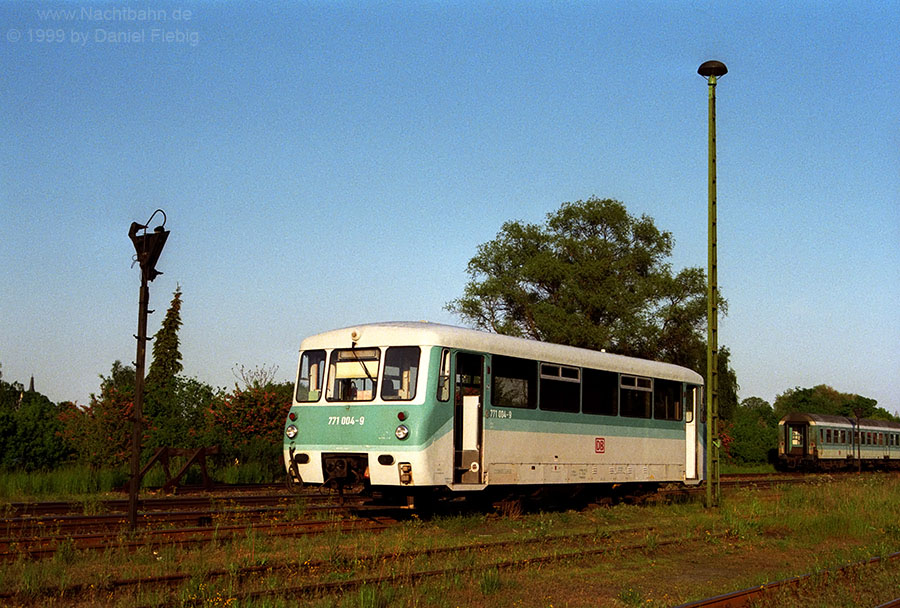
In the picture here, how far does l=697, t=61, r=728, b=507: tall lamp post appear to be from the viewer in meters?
18.5

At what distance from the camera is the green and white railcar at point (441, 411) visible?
1431 centimetres

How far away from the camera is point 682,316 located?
46656mm

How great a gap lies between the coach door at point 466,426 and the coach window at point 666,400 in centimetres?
598

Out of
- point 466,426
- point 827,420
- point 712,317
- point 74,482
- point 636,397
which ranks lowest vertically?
point 74,482

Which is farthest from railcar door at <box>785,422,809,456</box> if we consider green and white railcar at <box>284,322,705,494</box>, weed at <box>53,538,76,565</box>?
weed at <box>53,538,76,565</box>

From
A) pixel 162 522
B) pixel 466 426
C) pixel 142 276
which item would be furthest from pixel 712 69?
pixel 162 522

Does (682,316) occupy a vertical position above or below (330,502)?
above

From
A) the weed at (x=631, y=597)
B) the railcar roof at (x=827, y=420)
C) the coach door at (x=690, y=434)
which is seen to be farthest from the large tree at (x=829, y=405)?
the weed at (x=631, y=597)

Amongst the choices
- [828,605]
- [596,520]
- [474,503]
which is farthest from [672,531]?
[828,605]

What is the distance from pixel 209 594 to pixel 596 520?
31.9 feet

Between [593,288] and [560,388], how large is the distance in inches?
1211

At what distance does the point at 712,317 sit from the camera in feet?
61.4

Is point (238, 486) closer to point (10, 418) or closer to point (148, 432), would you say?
point (148, 432)

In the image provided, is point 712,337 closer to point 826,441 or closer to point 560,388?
point 560,388
